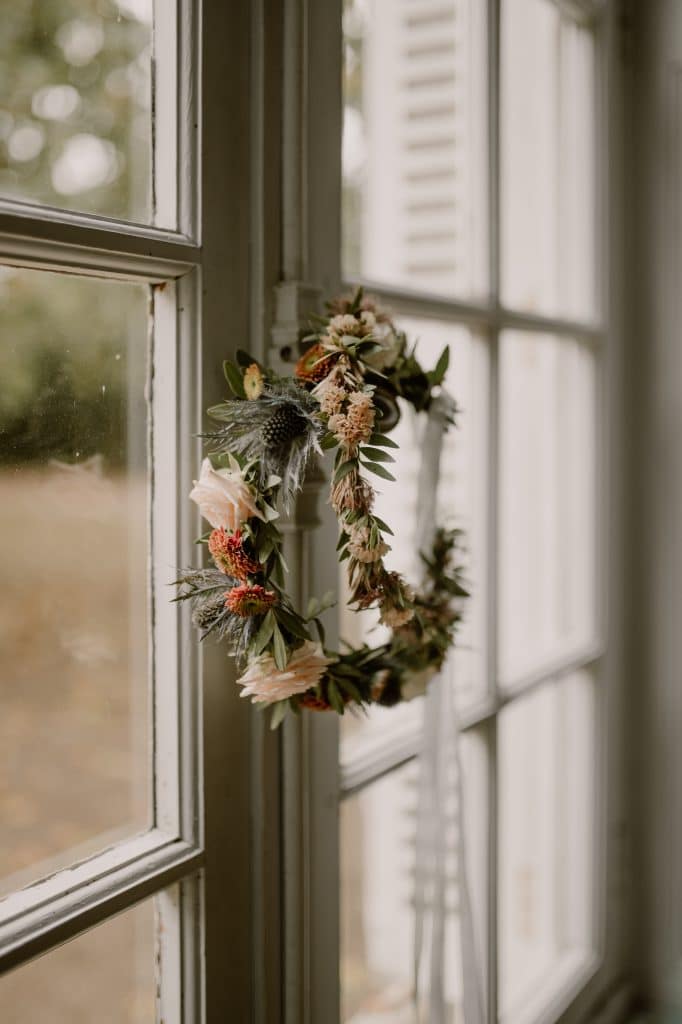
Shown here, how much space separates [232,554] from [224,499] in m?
0.04

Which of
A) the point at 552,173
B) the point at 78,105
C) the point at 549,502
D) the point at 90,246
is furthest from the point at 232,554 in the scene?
the point at 552,173

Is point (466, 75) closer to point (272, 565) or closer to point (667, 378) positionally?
point (667, 378)

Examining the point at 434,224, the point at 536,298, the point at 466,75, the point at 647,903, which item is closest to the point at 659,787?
the point at 647,903

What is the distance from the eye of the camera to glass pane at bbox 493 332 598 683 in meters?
1.67

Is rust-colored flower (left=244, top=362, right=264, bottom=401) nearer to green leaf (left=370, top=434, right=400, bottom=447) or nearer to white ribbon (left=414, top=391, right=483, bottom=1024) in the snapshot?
green leaf (left=370, top=434, right=400, bottom=447)

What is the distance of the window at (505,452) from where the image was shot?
4.36ft

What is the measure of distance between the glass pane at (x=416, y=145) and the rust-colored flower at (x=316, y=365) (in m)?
0.53

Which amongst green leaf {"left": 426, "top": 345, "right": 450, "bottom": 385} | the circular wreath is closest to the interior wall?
green leaf {"left": 426, "top": 345, "right": 450, "bottom": 385}

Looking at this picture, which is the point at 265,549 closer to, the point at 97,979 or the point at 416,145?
the point at 97,979

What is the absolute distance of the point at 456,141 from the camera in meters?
1.42

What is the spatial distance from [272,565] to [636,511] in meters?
1.24

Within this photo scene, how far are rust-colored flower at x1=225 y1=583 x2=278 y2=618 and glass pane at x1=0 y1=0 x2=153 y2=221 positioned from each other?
0.32 metres

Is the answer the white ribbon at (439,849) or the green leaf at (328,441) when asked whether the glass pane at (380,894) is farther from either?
the green leaf at (328,441)

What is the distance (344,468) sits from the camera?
2.25 ft
